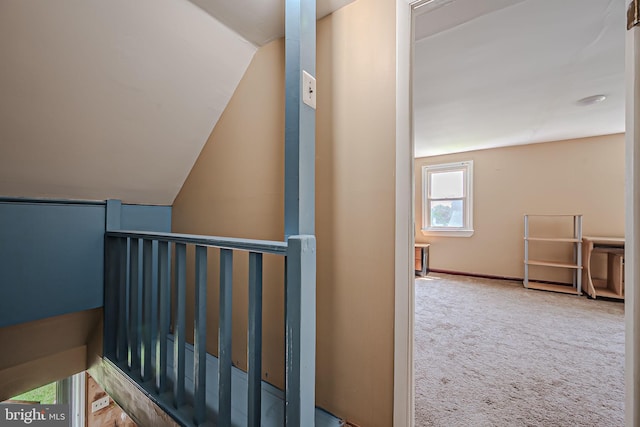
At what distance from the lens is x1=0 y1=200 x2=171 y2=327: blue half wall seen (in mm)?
1544

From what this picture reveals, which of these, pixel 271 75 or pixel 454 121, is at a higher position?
pixel 454 121

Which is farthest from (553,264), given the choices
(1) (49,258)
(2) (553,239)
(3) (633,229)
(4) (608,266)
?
(1) (49,258)

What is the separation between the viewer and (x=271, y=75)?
1.54 meters

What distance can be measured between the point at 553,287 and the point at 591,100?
2.57 metres

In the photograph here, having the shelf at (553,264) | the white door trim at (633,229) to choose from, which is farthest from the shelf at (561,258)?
the white door trim at (633,229)

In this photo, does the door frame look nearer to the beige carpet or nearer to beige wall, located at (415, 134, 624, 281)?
the beige carpet

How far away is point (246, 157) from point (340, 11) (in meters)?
0.94

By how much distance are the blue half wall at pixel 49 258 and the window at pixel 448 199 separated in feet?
16.0

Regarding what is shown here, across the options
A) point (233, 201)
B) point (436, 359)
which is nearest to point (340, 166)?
point (233, 201)

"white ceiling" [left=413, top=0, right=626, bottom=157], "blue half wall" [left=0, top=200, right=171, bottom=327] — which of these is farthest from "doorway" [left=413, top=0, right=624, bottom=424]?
"blue half wall" [left=0, top=200, right=171, bottom=327]

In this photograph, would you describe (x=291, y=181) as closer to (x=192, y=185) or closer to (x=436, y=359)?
(x=192, y=185)

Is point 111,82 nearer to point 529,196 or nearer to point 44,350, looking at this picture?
point 44,350

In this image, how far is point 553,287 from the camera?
375 centimetres

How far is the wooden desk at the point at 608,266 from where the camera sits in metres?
3.23
